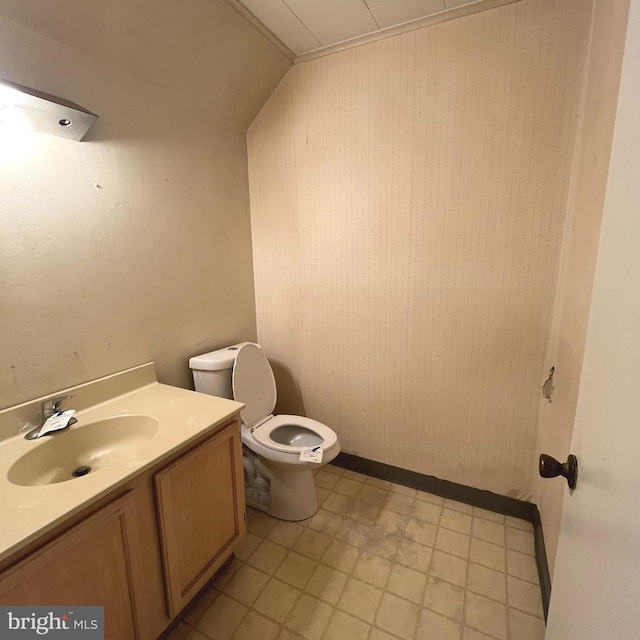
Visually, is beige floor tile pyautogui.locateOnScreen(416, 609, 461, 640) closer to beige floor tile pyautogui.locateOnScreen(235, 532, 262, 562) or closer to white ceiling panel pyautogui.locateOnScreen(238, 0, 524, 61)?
beige floor tile pyautogui.locateOnScreen(235, 532, 262, 562)

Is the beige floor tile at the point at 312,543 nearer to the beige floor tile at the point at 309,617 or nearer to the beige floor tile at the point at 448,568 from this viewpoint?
the beige floor tile at the point at 309,617

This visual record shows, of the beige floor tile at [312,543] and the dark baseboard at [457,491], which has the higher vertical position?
the dark baseboard at [457,491]

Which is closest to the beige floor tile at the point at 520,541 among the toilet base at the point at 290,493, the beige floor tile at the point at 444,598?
the beige floor tile at the point at 444,598

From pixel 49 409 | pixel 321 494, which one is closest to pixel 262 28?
pixel 49 409

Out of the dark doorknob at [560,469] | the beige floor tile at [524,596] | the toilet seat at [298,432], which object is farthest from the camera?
the toilet seat at [298,432]

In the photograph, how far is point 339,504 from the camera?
1.85 meters

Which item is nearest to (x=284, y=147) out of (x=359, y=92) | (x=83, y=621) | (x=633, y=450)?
(x=359, y=92)

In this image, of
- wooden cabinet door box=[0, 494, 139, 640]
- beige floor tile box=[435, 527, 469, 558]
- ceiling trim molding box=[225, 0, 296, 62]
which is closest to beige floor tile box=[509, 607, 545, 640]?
beige floor tile box=[435, 527, 469, 558]

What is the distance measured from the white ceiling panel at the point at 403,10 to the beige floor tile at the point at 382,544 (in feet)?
8.05

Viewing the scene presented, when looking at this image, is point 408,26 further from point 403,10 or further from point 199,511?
point 199,511

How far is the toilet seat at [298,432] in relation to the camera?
163 cm

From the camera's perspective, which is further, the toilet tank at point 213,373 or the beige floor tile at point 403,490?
the beige floor tile at point 403,490

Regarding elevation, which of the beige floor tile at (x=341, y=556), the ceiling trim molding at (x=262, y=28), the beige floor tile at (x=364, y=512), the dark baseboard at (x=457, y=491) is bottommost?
the beige floor tile at (x=341, y=556)

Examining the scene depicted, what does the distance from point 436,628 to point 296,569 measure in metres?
0.59
